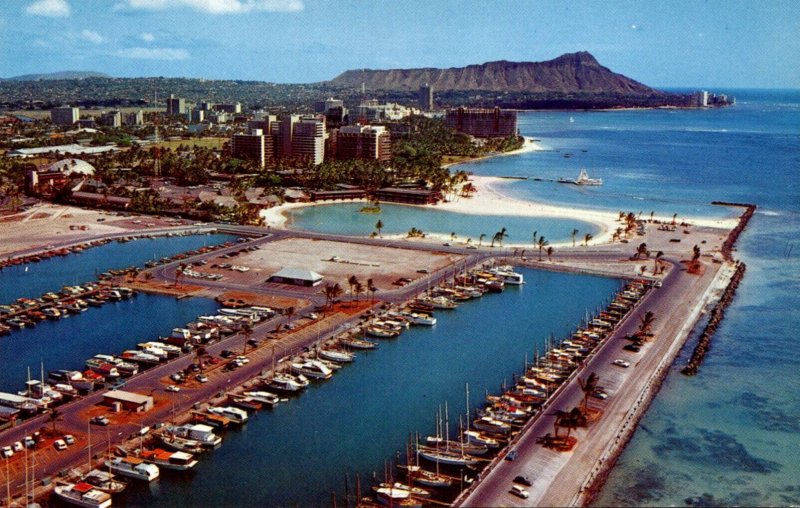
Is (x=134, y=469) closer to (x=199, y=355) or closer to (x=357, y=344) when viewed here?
(x=199, y=355)

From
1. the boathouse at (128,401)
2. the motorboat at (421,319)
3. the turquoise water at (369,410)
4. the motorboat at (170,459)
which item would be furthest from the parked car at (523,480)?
the motorboat at (421,319)

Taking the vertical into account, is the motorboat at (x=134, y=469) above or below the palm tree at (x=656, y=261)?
below

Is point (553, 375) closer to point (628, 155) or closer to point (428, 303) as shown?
point (428, 303)

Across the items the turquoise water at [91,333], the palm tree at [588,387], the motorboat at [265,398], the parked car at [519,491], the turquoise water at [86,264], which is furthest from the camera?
the turquoise water at [86,264]

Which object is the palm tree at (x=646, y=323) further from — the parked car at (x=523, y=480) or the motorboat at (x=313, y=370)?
the parked car at (x=523, y=480)

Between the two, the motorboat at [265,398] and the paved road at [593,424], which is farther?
the motorboat at [265,398]

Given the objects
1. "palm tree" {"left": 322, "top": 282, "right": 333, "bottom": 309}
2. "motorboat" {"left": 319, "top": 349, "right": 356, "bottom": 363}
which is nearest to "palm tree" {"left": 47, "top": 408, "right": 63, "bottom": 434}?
"motorboat" {"left": 319, "top": 349, "right": 356, "bottom": 363}

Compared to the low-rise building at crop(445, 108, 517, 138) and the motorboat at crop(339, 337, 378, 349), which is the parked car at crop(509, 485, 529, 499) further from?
the low-rise building at crop(445, 108, 517, 138)
